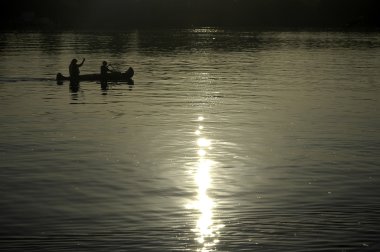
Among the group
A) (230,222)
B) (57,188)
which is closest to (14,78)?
(57,188)

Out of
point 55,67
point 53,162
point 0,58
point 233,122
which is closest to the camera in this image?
point 53,162

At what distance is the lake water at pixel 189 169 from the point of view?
2131cm

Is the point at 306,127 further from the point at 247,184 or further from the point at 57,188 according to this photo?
the point at 57,188

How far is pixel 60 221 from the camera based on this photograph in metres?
22.5

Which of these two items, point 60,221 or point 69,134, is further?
point 69,134

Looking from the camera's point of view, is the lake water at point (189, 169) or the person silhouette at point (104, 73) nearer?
the lake water at point (189, 169)

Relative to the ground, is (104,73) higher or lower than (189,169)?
lower

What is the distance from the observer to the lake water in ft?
69.9

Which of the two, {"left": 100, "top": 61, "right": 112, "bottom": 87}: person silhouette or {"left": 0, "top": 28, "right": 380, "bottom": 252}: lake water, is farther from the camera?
{"left": 100, "top": 61, "right": 112, "bottom": 87}: person silhouette

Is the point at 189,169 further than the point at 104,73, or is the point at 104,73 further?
the point at 104,73

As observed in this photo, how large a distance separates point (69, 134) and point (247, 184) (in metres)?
13.2

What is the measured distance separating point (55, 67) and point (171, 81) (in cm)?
2148

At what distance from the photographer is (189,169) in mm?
29781

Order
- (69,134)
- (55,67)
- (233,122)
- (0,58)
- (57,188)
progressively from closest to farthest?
1. (57,188)
2. (69,134)
3. (233,122)
4. (55,67)
5. (0,58)
